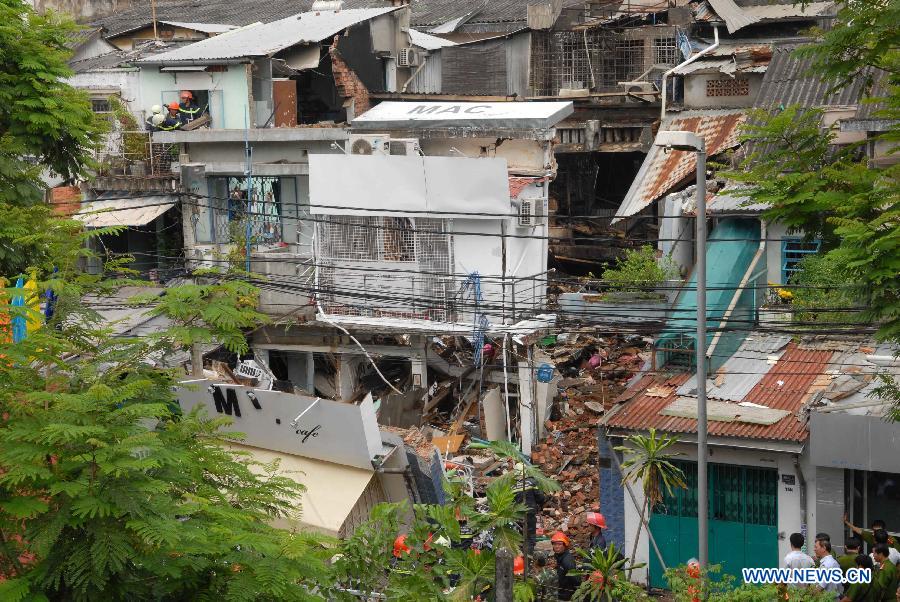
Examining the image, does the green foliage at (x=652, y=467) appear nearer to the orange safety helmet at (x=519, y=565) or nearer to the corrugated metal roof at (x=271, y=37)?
the orange safety helmet at (x=519, y=565)

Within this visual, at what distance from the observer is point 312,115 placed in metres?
27.1

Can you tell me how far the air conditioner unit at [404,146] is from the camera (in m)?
22.7

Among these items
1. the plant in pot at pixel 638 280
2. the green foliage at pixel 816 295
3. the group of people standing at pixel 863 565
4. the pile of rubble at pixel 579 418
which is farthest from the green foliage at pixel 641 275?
the group of people standing at pixel 863 565

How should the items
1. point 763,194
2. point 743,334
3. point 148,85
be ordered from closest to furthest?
point 763,194, point 743,334, point 148,85

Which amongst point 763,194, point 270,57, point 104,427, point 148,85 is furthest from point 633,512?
point 148,85

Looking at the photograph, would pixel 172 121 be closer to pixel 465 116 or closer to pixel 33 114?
pixel 465 116

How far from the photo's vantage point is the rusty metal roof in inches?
639

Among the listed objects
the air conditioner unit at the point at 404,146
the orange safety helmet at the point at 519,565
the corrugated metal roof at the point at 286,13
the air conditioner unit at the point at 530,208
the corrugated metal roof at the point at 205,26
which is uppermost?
the corrugated metal roof at the point at 286,13

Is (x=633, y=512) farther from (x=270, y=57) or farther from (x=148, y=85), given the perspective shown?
(x=148, y=85)

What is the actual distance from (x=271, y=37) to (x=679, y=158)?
10.2m

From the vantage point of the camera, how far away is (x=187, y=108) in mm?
26219

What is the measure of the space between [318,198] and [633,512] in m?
8.99

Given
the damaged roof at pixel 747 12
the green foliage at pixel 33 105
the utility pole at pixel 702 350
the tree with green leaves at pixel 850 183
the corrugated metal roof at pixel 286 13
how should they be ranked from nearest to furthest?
1. the tree with green leaves at pixel 850 183
2. the utility pole at pixel 702 350
3. the green foliage at pixel 33 105
4. the damaged roof at pixel 747 12
5. the corrugated metal roof at pixel 286 13

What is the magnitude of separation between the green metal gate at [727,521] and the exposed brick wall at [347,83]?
43.4 feet
